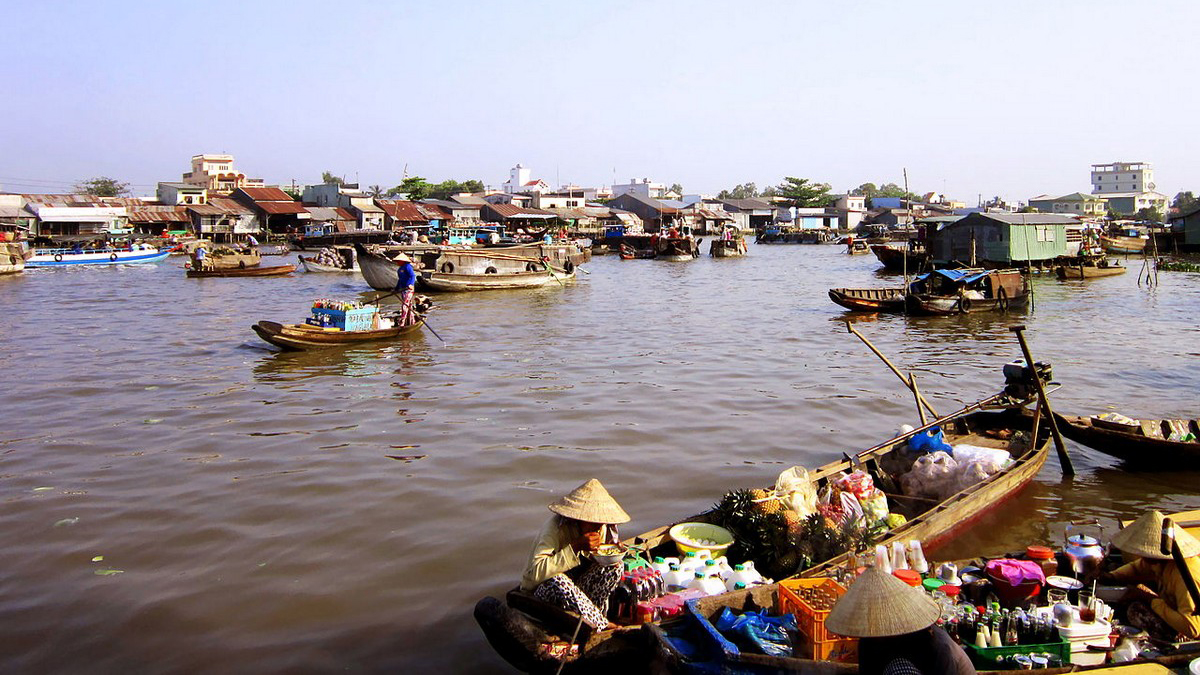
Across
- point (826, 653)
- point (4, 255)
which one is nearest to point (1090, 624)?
point (826, 653)

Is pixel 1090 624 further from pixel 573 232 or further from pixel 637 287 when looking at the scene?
pixel 573 232

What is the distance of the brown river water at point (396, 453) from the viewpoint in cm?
534

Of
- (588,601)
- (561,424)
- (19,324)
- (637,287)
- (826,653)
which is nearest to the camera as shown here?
(826,653)

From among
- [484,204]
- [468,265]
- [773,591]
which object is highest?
[484,204]

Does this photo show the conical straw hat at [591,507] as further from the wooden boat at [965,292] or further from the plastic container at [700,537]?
the wooden boat at [965,292]

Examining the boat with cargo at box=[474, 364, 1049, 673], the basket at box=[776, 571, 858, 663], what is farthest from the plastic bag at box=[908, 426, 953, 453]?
the basket at box=[776, 571, 858, 663]

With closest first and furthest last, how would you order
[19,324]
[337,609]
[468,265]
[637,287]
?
[337,609]
[19,324]
[468,265]
[637,287]

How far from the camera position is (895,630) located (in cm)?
318

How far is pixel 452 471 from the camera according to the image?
8008 millimetres

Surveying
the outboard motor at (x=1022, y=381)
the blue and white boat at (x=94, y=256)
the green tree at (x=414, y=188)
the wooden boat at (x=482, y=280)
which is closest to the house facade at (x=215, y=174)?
the green tree at (x=414, y=188)

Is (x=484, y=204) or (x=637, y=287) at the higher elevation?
(x=484, y=204)

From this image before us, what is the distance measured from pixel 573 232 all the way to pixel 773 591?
5323 cm

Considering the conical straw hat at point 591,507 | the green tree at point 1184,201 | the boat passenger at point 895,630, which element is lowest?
the boat passenger at point 895,630

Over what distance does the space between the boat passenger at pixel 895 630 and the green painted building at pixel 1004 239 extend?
2613 cm
